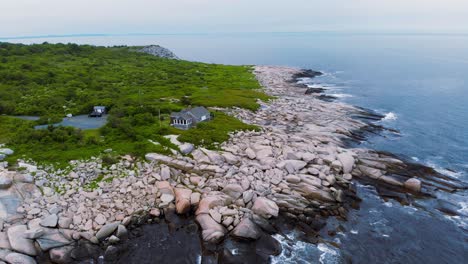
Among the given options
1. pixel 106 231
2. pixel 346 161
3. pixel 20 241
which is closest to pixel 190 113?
pixel 346 161

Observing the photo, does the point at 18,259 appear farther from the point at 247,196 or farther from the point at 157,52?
the point at 157,52

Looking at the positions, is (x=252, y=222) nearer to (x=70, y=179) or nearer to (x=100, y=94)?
(x=70, y=179)

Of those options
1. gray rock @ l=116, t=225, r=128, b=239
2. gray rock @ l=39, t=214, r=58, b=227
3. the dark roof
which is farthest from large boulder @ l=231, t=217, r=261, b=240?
the dark roof

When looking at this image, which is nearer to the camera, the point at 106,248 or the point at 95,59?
the point at 106,248

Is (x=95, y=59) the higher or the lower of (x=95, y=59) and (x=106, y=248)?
the higher

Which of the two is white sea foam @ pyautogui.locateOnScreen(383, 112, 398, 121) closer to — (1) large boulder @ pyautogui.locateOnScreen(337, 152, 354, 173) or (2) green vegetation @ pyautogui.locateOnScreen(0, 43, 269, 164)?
(2) green vegetation @ pyautogui.locateOnScreen(0, 43, 269, 164)

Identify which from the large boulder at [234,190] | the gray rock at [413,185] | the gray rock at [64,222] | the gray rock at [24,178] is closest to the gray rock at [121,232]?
the gray rock at [64,222]

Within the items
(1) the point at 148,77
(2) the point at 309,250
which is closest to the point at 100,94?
(1) the point at 148,77
